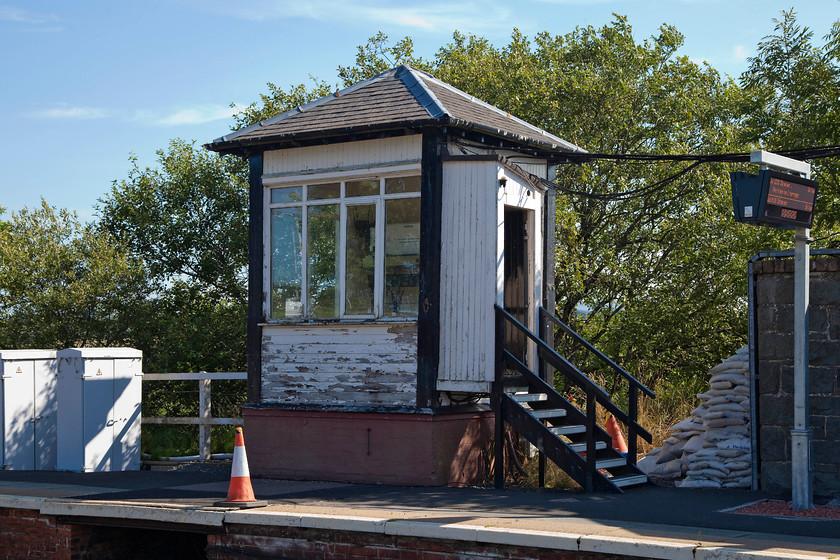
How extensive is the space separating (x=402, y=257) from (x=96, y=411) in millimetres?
5063

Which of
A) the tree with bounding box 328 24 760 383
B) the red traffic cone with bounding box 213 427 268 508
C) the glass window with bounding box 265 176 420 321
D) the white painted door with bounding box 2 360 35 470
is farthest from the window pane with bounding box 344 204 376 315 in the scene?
the tree with bounding box 328 24 760 383

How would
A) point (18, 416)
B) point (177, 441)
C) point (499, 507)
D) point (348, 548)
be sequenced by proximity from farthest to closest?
1. point (177, 441)
2. point (18, 416)
3. point (499, 507)
4. point (348, 548)

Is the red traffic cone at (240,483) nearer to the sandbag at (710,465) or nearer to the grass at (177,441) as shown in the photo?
the sandbag at (710,465)

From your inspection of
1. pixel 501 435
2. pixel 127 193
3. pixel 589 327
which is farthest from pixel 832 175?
pixel 127 193

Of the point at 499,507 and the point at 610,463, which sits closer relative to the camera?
the point at 499,507

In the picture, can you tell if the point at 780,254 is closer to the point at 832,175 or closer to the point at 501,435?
the point at 501,435

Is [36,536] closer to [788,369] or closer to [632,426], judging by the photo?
[632,426]

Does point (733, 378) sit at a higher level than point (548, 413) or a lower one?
higher

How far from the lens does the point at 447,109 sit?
11.5m

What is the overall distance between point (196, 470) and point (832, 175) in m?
11.5

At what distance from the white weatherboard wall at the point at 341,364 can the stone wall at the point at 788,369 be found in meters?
3.90

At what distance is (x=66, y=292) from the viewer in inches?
860

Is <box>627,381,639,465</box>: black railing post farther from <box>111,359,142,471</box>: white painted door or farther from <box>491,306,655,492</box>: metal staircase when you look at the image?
<box>111,359,142,471</box>: white painted door

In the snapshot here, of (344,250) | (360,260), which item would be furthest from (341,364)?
(344,250)
